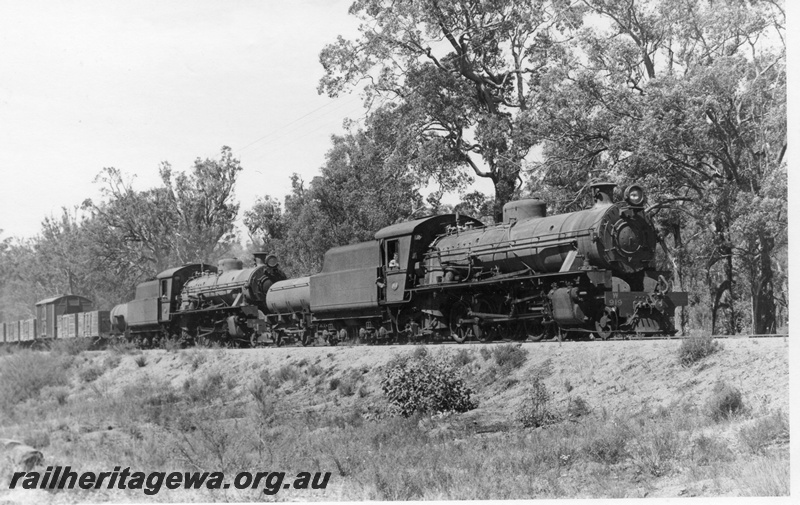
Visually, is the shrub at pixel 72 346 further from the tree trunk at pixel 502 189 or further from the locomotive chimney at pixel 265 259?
the tree trunk at pixel 502 189

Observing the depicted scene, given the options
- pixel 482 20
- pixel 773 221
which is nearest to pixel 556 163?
pixel 773 221

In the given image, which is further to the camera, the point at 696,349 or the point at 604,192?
the point at 604,192

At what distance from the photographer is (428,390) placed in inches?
648

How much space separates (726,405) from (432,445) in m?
4.66

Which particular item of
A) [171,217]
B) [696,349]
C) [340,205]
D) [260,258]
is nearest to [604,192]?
[696,349]

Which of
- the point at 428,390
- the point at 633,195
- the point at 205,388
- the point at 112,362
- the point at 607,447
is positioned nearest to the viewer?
the point at 607,447

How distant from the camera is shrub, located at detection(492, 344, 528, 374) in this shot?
17.6m

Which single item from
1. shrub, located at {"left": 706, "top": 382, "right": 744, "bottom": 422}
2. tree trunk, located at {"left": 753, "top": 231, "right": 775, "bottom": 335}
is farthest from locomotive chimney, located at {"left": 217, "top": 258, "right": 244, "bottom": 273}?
shrub, located at {"left": 706, "top": 382, "right": 744, "bottom": 422}

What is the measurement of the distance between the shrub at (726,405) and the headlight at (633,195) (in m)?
7.64

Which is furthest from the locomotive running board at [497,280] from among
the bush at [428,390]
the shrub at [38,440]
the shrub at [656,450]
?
the shrub at [38,440]

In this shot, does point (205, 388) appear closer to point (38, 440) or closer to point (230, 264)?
point (38, 440)

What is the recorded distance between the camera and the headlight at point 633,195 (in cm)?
1970

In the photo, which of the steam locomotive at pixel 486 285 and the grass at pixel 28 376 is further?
the grass at pixel 28 376

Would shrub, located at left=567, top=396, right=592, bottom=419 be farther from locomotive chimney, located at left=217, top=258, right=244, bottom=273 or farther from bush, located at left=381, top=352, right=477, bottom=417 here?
locomotive chimney, located at left=217, top=258, right=244, bottom=273
